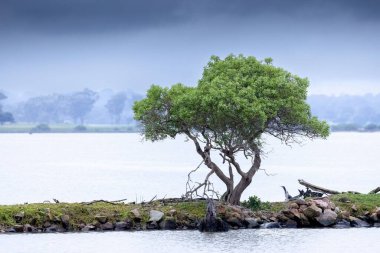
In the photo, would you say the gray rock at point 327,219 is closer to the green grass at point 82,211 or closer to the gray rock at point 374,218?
the gray rock at point 374,218

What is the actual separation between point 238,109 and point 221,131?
2313 millimetres

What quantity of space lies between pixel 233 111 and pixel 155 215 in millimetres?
8223

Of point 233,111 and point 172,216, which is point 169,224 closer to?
point 172,216

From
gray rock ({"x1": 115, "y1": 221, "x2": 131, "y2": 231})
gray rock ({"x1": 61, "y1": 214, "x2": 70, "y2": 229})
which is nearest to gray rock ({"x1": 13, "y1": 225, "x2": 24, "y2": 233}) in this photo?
gray rock ({"x1": 61, "y1": 214, "x2": 70, "y2": 229})

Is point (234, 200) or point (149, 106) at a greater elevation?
point (149, 106)

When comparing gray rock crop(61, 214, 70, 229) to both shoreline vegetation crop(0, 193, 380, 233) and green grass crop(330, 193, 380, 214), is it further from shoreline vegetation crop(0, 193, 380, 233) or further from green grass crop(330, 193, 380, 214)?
green grass crop(330, 193, 380, 214)

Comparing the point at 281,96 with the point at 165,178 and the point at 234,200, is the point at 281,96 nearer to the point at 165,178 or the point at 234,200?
the point at 234,200

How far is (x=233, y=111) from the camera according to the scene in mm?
60062

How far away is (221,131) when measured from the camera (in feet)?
201

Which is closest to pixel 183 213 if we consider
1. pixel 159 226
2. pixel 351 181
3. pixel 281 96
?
pixel 159 226

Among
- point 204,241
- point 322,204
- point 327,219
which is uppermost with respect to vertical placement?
point 322,204

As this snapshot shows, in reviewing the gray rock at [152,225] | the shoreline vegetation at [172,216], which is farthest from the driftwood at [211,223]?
the gray rock at [152,225]

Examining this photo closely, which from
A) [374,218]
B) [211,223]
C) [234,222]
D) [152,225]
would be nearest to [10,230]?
[152,225]

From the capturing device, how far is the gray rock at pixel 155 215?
195 ft
